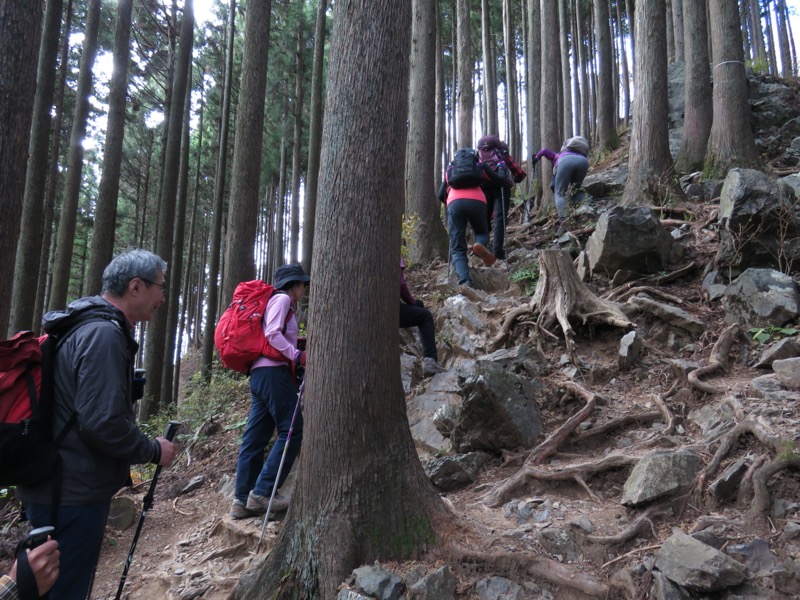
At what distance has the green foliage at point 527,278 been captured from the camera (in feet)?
25.2

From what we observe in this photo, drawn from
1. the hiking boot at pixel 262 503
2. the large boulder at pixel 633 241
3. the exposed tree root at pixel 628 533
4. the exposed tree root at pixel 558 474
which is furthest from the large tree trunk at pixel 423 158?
the exposed tree root at pixel 628 533

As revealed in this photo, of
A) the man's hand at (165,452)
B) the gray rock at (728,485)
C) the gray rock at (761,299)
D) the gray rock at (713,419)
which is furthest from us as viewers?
the gray rock at (761,299)

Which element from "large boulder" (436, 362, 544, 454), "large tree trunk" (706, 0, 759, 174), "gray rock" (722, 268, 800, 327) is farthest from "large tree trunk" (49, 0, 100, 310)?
"large tree trunk" (706, 0, 759, 174)

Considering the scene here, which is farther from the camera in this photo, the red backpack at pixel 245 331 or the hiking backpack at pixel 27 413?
the red backpack at pixel 245 331

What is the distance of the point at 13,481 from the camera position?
2279 mm

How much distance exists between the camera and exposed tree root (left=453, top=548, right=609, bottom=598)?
2811 millimetres

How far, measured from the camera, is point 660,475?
3367mm

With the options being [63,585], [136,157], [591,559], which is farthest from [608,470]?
[136,157]

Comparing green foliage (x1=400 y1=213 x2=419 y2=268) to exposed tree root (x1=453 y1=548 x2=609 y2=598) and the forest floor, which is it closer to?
the forest floor

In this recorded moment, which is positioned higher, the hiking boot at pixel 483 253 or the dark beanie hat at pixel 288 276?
the hiking boot at pixel 483 253

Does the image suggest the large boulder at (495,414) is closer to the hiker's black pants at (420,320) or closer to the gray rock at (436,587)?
the hiker's black pants at (420,320)

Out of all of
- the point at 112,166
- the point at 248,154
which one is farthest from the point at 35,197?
the point at 248,154

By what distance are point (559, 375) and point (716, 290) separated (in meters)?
2.17

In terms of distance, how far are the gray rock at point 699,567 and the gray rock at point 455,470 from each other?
1858 millimetres
